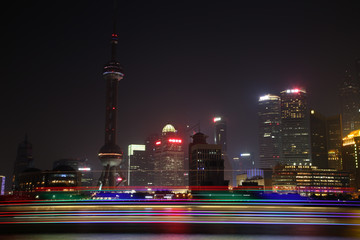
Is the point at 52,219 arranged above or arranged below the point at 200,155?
below

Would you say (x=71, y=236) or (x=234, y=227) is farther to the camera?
(x=234, y=227)

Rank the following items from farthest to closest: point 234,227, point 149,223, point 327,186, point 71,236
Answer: point 327,186 → point 149,223 → point 234,227 → point 71,236

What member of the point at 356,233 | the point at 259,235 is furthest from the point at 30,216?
the point at 356,233

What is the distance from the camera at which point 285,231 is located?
65.5ft

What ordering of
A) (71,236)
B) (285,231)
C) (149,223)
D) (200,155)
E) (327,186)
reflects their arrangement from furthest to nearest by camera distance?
(327,186), (200,155), (149,223), (285,231), (71,236)

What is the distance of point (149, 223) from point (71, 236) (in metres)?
6.60

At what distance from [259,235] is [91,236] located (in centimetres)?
951

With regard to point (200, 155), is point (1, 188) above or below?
below

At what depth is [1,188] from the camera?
497 ft

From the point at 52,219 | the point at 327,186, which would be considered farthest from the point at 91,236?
the point at 327,186

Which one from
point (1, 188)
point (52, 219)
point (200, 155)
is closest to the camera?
point (52, 219)

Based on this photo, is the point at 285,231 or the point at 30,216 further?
the point at 30,216

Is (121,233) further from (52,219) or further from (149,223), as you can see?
(52,219)

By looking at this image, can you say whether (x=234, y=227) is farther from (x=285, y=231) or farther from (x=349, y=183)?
(x=349, y=183)
